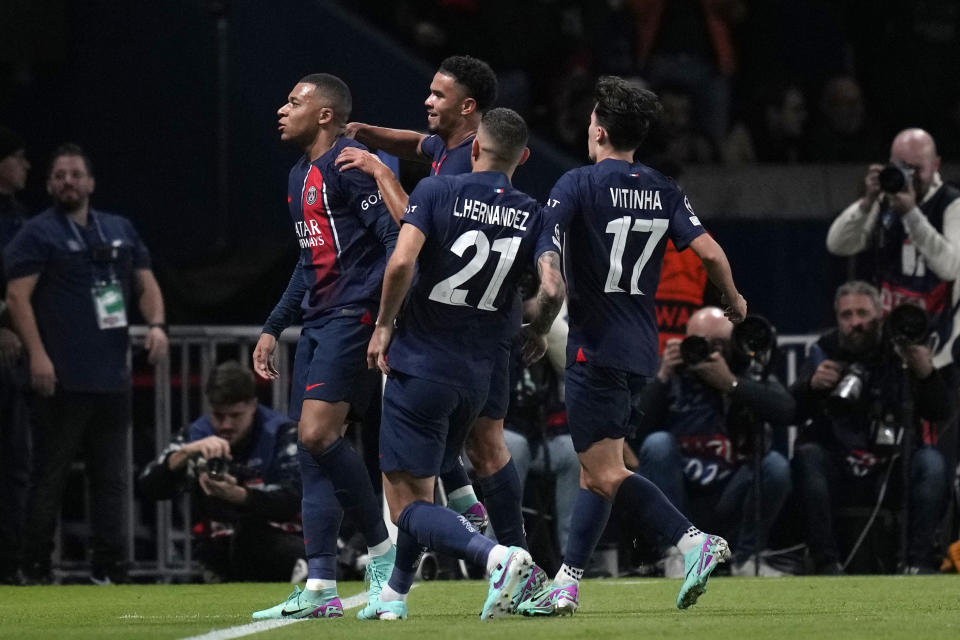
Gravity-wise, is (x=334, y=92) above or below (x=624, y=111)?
above

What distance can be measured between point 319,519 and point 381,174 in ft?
4.44

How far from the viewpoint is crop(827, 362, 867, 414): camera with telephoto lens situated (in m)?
10.3

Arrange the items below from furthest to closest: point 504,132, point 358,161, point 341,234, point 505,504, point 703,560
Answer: point 505,504
point 341,234
point 358,161
point 703,560
point 504,132

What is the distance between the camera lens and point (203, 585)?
32.5ft

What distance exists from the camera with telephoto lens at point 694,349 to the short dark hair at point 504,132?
3.19 metres

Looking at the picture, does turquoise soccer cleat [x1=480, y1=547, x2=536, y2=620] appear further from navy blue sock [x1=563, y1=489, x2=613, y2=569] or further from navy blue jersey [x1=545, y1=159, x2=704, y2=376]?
navy blue jersey [x1=545, y1=159, x2=704, y2=376]

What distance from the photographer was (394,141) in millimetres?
8078

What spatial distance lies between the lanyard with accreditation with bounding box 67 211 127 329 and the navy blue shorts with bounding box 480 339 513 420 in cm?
356

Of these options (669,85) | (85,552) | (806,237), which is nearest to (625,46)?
(669,85)

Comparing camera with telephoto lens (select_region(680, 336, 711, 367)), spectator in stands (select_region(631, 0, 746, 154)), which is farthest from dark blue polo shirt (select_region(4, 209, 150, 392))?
spectator in stands (select_region(631, 0, 746, 154))

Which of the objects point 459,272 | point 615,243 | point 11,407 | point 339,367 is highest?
point 615,243

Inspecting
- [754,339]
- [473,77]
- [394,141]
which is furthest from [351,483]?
[754,339]

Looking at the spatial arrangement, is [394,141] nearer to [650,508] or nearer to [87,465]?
[650,508]

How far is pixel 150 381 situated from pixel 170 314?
1.94 feet
